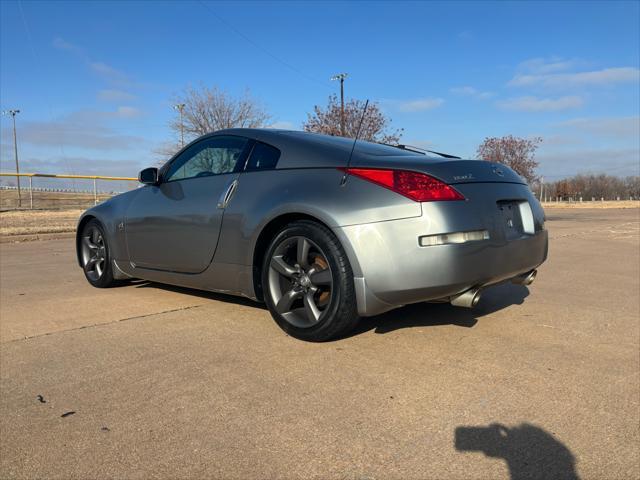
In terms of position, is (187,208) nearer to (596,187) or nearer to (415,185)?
(415,185)

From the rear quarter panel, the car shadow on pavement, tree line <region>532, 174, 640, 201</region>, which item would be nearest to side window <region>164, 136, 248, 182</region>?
the rear quarter panel

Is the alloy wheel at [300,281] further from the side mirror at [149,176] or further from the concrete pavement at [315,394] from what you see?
the side mirror at [149,176]

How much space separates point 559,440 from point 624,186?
5421 inches

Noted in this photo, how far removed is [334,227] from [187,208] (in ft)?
5.13

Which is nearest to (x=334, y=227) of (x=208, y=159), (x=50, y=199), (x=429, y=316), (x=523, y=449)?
(x=429, y=316)

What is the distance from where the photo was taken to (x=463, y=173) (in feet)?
10.2

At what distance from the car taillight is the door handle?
1173 millimetres

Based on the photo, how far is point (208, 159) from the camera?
4.20 m

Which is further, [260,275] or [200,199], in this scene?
[200,199]

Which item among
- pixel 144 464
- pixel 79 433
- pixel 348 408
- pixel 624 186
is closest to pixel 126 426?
pixel 79 433

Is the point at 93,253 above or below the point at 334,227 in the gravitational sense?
below

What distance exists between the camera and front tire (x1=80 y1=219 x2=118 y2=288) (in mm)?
5051

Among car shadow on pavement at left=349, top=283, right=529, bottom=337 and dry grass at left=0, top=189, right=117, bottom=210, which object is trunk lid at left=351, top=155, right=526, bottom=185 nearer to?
car shadow on pavement at left=349, top=283, right=529, bottom=337

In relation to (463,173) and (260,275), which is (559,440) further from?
(260,275)
